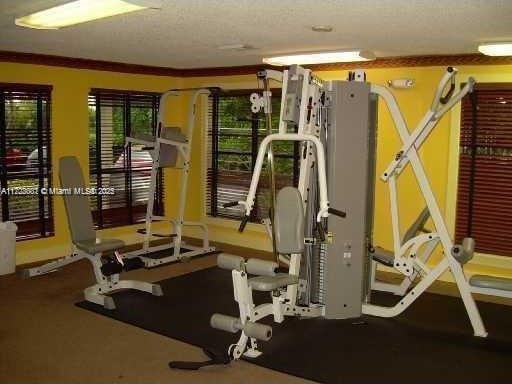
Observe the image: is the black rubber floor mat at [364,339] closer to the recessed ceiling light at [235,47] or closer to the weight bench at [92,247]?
the weight bench at [92,247]

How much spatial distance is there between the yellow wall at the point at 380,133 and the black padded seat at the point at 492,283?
4.32ft

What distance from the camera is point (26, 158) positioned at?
18.2ft

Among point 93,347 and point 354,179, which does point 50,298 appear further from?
point 354,179

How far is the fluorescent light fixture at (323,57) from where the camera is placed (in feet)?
15.6

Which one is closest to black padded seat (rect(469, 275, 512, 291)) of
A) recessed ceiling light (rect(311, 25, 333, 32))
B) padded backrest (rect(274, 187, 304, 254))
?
padded backrest (rect(274, 187, 304, 254))

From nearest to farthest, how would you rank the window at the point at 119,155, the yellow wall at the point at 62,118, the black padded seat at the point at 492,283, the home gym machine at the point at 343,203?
Answer: the black padded seat at the point at 492,283 → the home gym machine at the point at 343,203 → the yellow wall at the point at 62,118 → the window at the point at 119,155

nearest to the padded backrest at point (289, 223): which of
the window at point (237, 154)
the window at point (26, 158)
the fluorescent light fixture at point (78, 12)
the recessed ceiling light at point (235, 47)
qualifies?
the recessed ceiling light at point (235, 47)

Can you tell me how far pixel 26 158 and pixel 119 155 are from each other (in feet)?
3.81

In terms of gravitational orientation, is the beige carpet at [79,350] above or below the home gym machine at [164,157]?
below

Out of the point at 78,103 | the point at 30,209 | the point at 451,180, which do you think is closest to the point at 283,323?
the point at 451,180

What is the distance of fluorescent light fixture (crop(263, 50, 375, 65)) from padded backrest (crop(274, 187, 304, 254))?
1.64 metres

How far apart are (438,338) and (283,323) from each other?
1.13 m

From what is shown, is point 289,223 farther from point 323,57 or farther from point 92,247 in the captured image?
point 323,57

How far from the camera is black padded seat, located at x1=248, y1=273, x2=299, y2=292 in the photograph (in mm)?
3398
